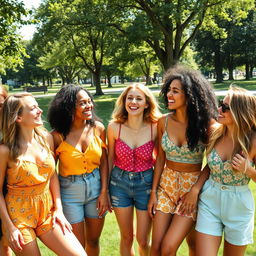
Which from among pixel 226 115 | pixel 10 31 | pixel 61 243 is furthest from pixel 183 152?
pixel 10 31

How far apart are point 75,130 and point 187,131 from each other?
4.29ft

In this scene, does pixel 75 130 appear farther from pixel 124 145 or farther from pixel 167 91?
pixel 167 91

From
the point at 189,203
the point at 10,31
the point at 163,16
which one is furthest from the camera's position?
the point at 163,16

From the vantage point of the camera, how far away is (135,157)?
3396 mm

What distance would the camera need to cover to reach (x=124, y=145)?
3453 millimetres

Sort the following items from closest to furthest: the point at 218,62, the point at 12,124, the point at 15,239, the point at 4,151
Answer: the point at 15,239 < the point at 4,151 < the point at 12,124 < the point at 218,62

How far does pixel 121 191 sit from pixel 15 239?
1.24 metres

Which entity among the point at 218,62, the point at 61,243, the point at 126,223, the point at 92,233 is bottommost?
the point at 92,233

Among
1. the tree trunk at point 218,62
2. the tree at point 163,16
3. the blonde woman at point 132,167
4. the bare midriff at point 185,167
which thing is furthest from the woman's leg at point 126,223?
the tree trunk at point 218,62

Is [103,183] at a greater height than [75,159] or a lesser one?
lesser

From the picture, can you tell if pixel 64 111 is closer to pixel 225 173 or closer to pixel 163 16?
pixel 225 173

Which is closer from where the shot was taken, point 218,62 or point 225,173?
point 225,173

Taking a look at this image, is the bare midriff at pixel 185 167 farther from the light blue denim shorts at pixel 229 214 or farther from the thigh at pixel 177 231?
the thigh at pixel 177 231

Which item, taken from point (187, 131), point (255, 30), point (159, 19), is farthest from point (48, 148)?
point (255, 30)
